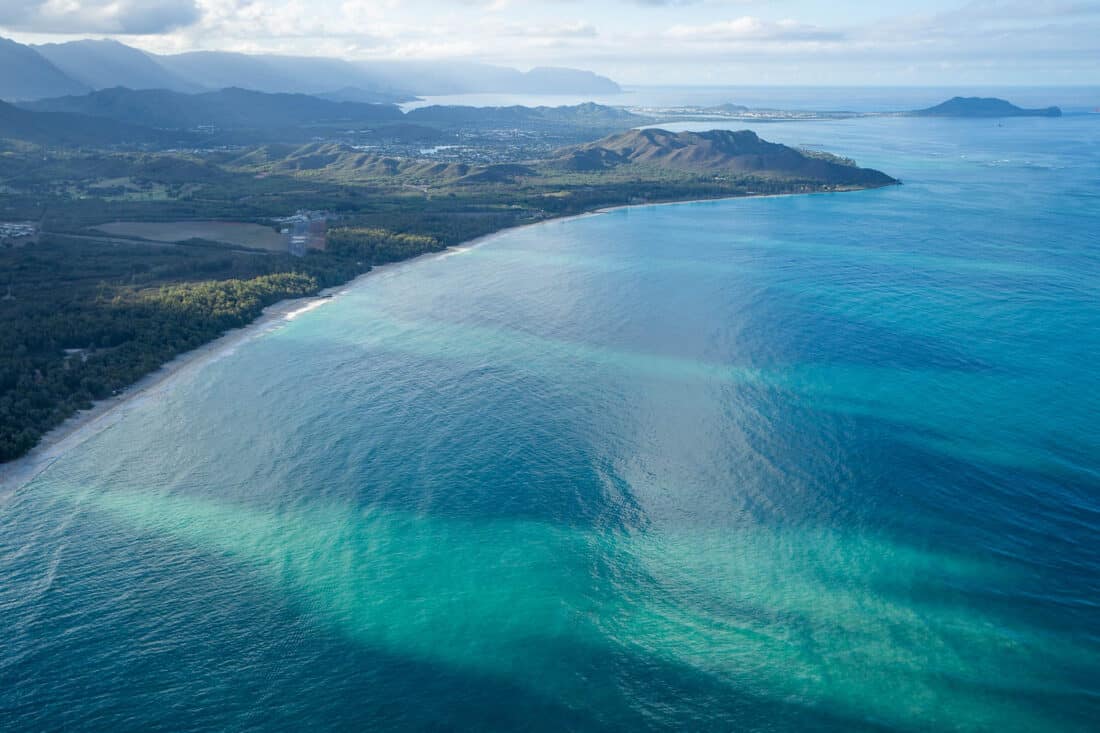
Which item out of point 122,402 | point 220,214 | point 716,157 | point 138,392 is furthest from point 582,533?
point 716,157

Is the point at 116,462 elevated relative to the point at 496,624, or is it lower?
elevated

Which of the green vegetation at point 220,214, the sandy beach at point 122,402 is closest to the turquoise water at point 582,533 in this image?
the sandy beach at point 122,402

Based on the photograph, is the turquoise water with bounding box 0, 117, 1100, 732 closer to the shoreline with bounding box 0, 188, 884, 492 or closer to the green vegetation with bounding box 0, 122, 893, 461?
the shoreline with bounding box 0, 188, 884, 492

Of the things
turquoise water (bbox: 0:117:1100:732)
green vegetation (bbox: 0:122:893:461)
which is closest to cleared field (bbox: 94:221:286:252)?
green vegetation (bbox: 0:122:893:461)

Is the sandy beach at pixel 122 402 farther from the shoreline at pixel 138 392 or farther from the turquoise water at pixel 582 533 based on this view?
the turquoise water at pixel 582 533

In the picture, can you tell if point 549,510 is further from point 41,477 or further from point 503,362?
point 41,477

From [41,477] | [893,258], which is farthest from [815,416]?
[893,258]
